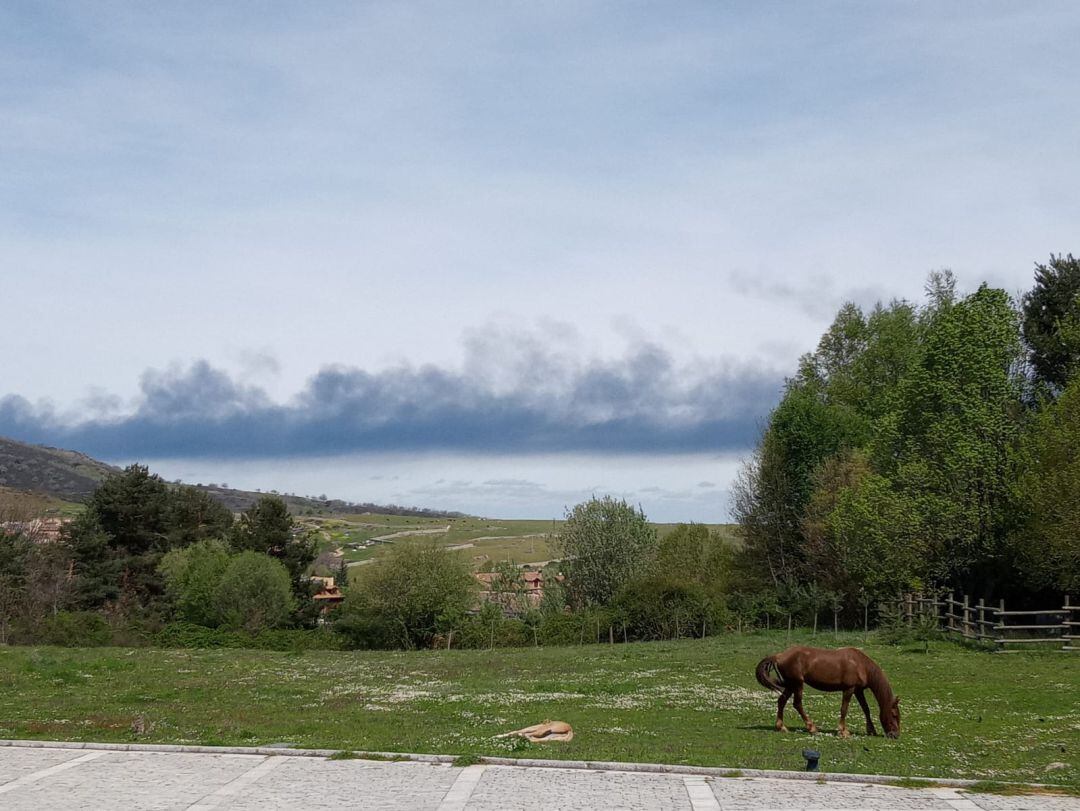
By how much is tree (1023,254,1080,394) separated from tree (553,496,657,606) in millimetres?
31779

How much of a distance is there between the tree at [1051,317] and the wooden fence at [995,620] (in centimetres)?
1736

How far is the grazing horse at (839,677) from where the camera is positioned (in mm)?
21391

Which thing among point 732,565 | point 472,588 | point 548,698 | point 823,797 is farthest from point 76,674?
point 732,565

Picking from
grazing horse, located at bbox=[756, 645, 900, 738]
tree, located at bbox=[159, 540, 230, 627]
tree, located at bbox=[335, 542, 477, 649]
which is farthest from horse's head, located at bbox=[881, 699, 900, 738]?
tree, located at bbox=[159, 540, 230, 627]

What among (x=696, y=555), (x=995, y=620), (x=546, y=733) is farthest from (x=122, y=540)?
(x=546, y=733)

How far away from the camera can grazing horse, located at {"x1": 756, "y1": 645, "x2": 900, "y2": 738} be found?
21.4 meters

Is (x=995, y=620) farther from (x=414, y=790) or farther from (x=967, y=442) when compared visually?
(x=414, y=790)

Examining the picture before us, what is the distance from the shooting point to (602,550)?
3206 inches

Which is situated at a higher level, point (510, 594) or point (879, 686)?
point (879, 686)

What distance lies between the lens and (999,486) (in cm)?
5122

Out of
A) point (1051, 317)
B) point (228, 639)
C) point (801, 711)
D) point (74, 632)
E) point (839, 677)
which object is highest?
point (1051, 317)

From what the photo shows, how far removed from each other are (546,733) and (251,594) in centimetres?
5205

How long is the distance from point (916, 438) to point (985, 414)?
405 centimetres

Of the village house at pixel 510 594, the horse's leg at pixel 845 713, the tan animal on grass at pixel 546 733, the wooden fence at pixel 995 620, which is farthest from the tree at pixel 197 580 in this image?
the horse's leg at pixel 845 713
